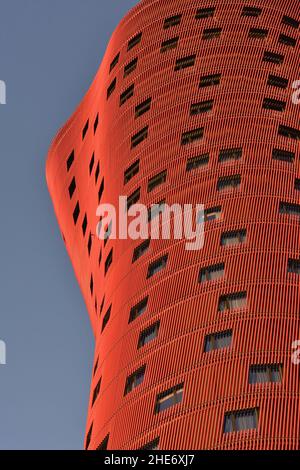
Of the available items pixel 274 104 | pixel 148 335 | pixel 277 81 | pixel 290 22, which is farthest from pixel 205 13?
pixel 148 335

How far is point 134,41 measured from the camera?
57.8 meters

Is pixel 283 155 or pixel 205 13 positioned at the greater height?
pixel 205 13

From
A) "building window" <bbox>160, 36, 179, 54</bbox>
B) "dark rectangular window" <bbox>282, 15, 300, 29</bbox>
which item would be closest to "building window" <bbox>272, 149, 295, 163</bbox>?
"building window" <bbox>160, 36, 179, 54</bbox>

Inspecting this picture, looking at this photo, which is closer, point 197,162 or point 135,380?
point 135,380

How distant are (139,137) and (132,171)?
83.7 inches

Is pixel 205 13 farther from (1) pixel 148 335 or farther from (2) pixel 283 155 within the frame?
(1) pixel 148 335

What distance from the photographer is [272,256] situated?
4156 cm

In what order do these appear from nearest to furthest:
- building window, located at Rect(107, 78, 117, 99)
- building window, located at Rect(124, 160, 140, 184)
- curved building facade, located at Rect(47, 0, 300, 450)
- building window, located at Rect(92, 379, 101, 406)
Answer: curved building facade, located at Rect(47, 0, 300, 450), building window, located at Rect(92, 379, 101, 406), building window, located at Rect(124, 160, 140, 184), building window, located at Rect(107, 78, 117, 99)

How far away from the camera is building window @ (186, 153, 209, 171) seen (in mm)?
47312

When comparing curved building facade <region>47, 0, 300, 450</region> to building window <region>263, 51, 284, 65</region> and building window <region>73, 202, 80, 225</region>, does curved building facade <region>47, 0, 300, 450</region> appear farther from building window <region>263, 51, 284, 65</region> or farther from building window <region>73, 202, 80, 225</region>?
building window <region>73, 202, 80, 225</region>

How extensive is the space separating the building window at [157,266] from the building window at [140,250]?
50.9 inches

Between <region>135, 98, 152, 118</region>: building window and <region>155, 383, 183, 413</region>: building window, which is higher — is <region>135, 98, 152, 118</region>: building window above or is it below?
above

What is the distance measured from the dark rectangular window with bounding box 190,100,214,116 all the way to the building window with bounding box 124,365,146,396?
1487 centimetres

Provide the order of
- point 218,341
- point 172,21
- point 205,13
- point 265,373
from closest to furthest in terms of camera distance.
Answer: point 265,373 < point 218,341 < point 205,13 < point 172,21
